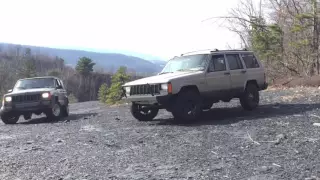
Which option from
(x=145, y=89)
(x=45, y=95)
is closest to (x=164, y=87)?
(x=145, y=89)

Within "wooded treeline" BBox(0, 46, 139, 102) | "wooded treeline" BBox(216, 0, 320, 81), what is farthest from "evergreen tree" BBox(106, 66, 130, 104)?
"wooded treeline" BBox(0, 46, 139, 102)

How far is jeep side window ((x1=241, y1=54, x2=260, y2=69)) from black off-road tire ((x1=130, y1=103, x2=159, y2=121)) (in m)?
2.97

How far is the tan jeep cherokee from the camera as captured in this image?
966 cm

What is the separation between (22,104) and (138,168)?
9116 mm

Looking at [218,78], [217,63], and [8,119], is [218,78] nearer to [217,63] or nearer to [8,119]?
[217,63]

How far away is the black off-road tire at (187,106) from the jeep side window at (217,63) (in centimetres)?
99

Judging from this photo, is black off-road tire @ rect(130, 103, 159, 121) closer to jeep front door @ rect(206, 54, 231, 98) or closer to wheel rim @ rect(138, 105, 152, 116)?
wheel rim @ rect(138, 105, 152, 116)

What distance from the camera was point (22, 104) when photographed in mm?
13602

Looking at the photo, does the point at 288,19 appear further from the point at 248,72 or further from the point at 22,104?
the point at 22,104

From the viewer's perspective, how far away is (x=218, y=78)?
10.6 meters

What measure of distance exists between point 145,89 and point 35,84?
6.60 metres

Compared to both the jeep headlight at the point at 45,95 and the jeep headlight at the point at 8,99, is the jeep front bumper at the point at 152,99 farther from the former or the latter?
the jeep headlight at the point at 8,99


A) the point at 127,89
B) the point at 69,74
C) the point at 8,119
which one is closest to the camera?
the point at 127,89

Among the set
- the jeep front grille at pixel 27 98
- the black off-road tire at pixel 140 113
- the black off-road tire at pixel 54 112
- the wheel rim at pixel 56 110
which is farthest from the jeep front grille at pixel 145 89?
the wheel rim at pixel 56 110
